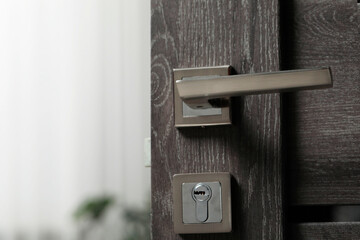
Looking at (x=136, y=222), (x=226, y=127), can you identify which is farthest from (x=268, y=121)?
(x=136, y=222)

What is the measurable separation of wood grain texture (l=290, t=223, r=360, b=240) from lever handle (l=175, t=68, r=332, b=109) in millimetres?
102

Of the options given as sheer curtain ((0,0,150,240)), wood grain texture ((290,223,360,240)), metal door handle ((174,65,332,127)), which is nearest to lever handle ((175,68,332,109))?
metal door handle ((174,65,332,127))

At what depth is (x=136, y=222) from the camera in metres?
2.56

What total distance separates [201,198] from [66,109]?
7.03 feet

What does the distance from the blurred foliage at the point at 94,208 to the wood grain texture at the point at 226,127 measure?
2.07 m

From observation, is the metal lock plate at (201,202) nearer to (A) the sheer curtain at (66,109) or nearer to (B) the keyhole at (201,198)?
(B) the keyhole at (201,198)

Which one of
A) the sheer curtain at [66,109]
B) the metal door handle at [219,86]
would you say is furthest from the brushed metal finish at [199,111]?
the sheer curtain at [66,109]

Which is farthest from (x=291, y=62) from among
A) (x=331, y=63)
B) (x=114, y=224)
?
(x=114, y=224)

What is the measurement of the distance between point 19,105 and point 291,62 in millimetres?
2199

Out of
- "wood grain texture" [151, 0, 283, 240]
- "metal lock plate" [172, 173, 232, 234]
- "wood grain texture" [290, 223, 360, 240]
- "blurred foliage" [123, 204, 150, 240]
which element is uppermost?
"wood grain texture" [151, 0, 283, 240]

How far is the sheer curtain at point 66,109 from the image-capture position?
257 cm

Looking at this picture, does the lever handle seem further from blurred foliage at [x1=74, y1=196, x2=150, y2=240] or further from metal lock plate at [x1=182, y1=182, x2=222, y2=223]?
blurred foliage at [x1=74, y1=196, x2=150, y2=240]

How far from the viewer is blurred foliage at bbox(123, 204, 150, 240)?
2557 millimetres

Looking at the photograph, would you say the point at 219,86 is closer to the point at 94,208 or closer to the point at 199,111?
the point at 199,111
